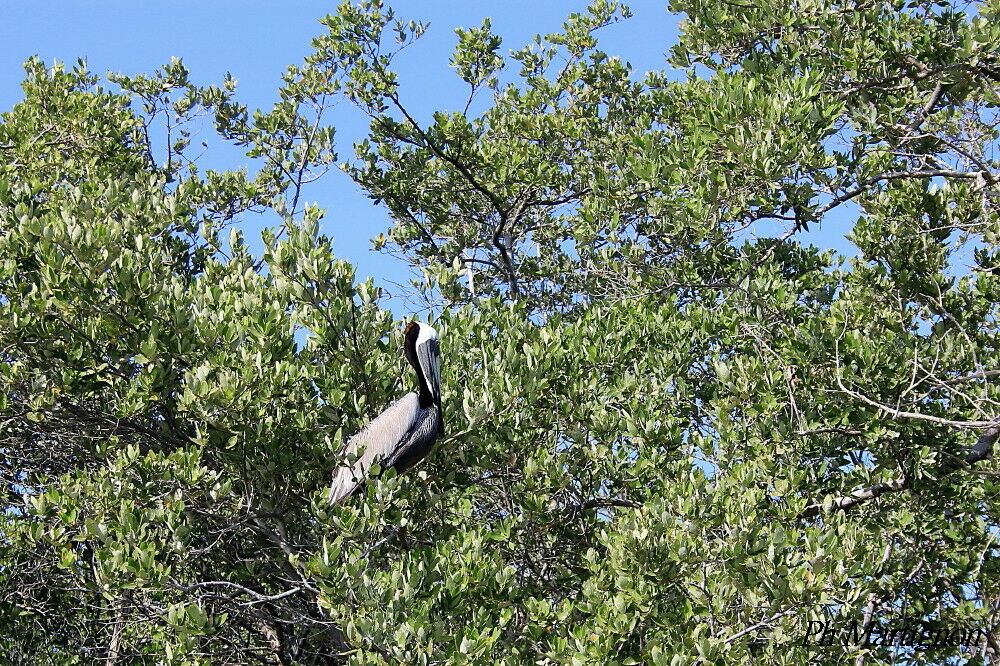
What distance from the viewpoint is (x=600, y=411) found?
21.2ft

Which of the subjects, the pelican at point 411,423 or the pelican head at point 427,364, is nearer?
the pelican at point 411,423

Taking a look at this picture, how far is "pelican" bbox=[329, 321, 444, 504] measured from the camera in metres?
5.84

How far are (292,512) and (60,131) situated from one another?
6706mm

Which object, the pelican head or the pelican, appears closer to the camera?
the pelican

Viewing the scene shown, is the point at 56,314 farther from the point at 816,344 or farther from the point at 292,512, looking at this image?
the point at 816,344

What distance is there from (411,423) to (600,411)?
4.29 ft

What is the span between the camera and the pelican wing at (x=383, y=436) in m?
5.70

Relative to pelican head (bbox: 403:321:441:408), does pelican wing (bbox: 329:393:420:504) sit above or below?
below

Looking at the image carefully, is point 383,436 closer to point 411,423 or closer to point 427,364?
point 411,423

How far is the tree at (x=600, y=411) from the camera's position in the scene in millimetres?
5223

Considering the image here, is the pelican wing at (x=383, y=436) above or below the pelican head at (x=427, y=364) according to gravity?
below

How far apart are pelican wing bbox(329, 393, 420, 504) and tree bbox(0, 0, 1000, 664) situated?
128 millimetres

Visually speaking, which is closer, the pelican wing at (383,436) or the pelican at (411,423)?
the pelican wing at (383,436)

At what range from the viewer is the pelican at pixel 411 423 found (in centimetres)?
584
